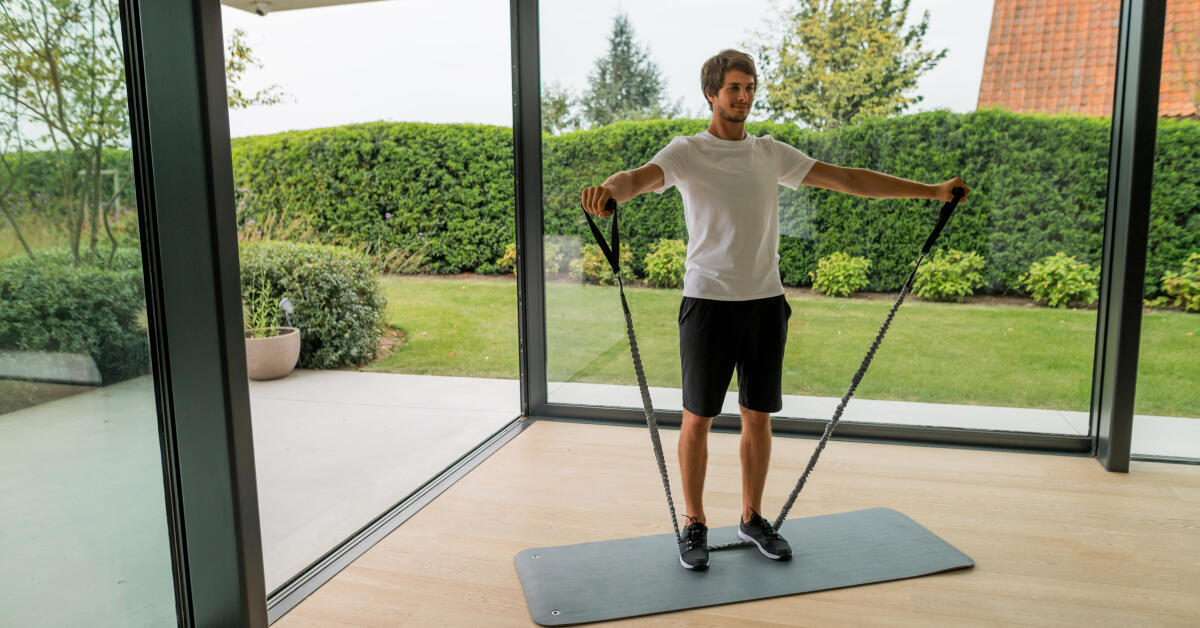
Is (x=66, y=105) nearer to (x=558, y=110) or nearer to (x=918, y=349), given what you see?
→ (x=558, y=110)

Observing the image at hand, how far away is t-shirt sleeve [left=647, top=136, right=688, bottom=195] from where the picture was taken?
231cm

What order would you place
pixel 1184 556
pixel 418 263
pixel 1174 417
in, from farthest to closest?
pixel 418 263 < pixel 1174 417 < pixel 1184 556

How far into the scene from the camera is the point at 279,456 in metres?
3.32

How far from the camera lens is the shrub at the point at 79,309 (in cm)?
153

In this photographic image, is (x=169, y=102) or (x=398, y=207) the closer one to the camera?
(x=169, y=102)

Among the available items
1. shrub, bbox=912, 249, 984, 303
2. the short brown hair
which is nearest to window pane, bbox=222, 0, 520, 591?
the short brown hair

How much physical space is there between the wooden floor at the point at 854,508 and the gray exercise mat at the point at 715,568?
0.05 meters

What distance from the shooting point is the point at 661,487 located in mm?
3158

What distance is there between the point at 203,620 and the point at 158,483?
0.40 metres

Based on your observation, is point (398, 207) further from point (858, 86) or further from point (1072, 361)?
point (1072, 361)

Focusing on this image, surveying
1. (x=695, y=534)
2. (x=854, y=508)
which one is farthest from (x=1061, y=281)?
(x=695, y=534)

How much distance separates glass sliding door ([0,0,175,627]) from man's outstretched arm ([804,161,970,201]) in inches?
76.8

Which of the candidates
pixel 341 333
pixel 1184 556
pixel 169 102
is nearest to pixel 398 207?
pixel 341 333

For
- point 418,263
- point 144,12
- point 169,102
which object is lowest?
point 418,263
